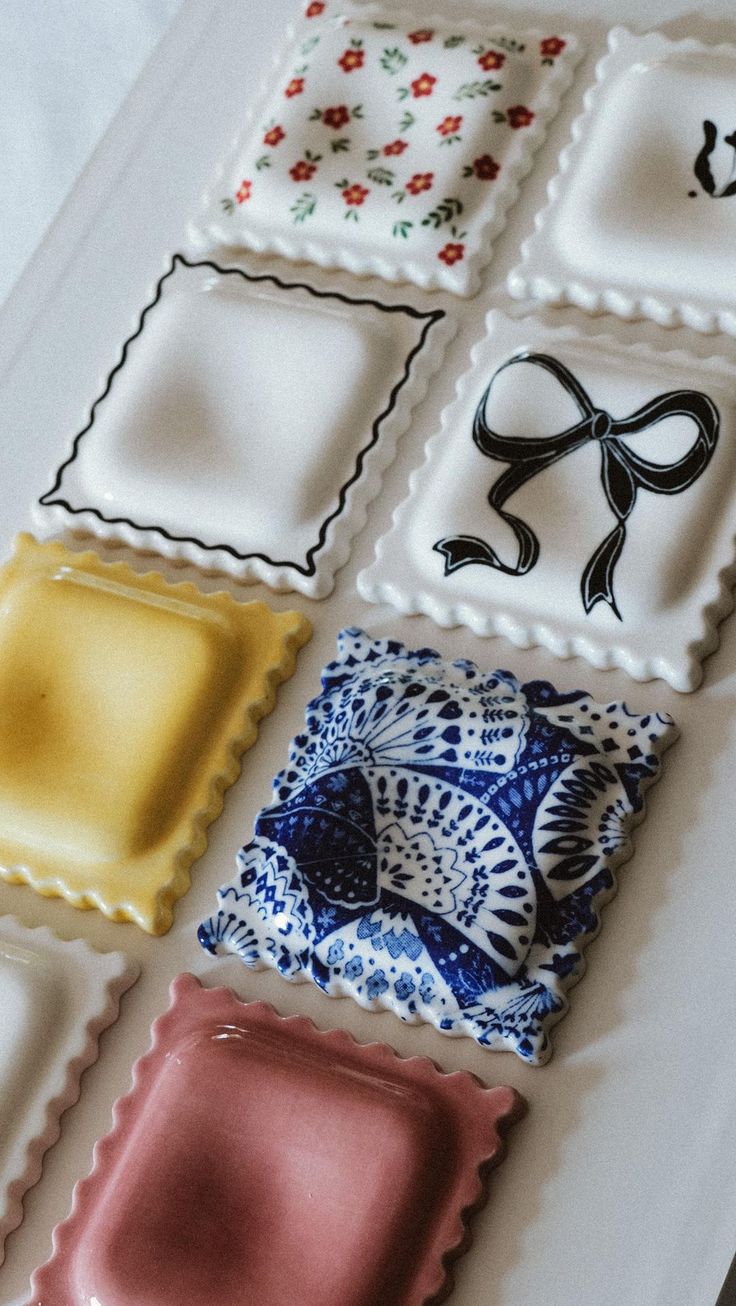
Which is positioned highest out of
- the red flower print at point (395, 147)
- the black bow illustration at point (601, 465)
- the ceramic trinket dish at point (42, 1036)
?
the red flower print at point (395, 147)

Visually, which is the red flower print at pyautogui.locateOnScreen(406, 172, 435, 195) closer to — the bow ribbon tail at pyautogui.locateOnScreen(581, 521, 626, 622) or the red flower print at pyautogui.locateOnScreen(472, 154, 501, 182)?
the red flower print at pyautogui.locateOnScreen(472, 154, 501, 182)

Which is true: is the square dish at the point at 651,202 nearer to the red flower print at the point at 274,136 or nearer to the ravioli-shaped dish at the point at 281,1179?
the red flower print at the point at 274,136

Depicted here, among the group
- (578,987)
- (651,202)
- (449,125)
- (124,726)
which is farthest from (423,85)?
(578,987)

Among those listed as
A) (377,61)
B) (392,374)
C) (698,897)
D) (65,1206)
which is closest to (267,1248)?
(65,1206)

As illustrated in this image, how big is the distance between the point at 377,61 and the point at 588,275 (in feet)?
0.66

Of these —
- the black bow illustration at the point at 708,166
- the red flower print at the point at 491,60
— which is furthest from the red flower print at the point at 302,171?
the black bow illustration at the point at 708,166

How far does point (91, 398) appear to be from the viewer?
84 cm

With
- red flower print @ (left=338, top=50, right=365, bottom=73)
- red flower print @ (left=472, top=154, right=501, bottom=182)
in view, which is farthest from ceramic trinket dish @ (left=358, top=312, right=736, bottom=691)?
red flower print @ (left=338, top=50, right=365, bottom=73)

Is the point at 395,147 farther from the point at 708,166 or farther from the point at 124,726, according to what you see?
the point at 124,726

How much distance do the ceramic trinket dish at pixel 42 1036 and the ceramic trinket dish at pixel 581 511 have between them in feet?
0.70

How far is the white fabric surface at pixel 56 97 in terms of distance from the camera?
4.30ft

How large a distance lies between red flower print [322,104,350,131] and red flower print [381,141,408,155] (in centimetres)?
3

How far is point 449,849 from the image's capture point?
2.13 feet

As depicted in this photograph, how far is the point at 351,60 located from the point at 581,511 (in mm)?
334
